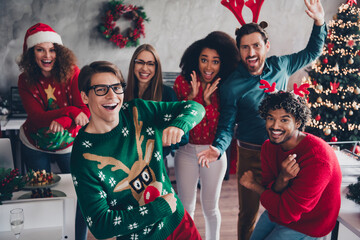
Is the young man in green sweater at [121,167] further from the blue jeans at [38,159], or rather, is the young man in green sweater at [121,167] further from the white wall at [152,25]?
the white wall at [152,25]

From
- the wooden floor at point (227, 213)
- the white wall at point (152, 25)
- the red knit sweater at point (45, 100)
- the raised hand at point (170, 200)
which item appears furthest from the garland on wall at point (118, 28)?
the raised hand at point (170, 200)

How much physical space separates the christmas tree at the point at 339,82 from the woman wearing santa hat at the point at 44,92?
2.88 meters

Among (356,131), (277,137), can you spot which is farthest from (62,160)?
(356,131)

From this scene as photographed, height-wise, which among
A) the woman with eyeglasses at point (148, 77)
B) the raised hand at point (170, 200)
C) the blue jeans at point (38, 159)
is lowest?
the blue jeans at point (38, 159)

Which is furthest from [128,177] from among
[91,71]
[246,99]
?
[246,99]

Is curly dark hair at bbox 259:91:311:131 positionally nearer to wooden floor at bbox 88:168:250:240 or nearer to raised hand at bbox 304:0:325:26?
raised hand at bbox 304:0:325:26

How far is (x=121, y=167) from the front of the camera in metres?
1.25

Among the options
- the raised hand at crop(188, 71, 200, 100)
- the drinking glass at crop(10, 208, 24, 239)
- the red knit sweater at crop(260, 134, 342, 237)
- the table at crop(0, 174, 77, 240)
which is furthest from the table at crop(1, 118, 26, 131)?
the red knit sweater at crop(260, 134, 342, 237)

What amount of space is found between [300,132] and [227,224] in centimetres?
150

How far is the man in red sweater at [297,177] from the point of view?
1.42 meters

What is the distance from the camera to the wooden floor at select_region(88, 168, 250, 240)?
2.64 metres

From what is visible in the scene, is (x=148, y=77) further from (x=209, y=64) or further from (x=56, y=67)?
(x=56, y=67)

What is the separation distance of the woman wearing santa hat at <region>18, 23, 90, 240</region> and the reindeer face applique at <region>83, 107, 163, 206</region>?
897mm

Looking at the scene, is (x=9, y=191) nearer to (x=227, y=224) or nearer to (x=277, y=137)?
(x=277, y=137)
